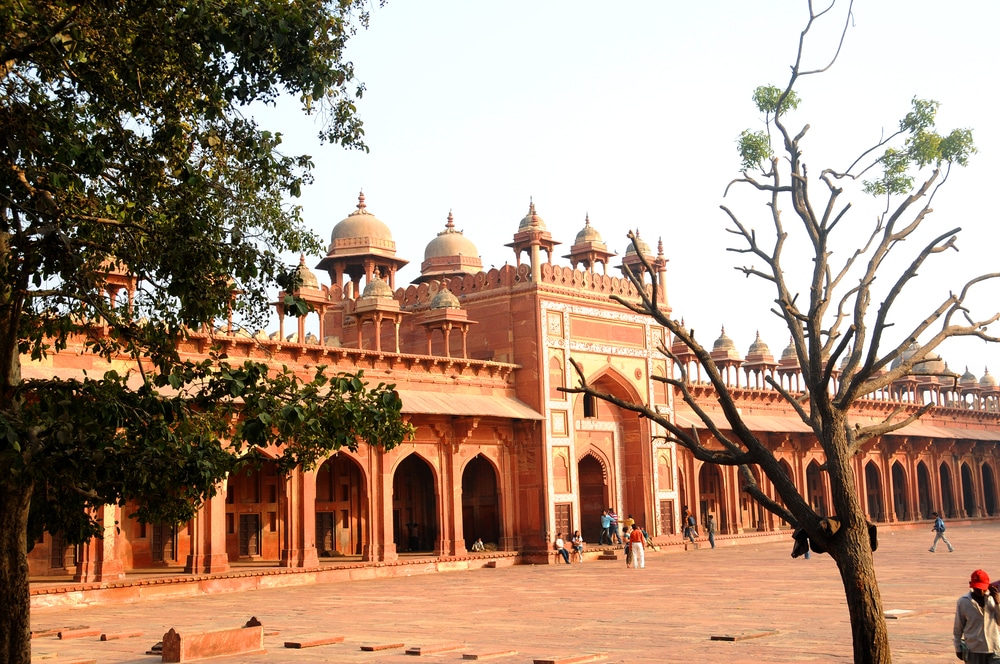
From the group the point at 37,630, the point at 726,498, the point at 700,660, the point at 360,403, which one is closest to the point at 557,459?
the point at 726,498

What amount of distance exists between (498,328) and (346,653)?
17.4m

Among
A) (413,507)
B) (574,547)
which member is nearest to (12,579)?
(574,547)

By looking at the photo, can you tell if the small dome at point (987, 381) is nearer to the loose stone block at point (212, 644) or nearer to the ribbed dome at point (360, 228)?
the ribbed dome at point (360, 228)

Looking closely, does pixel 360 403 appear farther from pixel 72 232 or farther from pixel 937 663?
pixel 937 663

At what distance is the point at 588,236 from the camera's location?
3006 centimetres

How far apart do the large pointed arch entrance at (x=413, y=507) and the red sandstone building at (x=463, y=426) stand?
40mm

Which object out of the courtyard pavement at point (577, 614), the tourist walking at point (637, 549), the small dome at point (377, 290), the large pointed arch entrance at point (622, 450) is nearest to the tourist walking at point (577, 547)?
the courtyard pavement at point (577, 614)

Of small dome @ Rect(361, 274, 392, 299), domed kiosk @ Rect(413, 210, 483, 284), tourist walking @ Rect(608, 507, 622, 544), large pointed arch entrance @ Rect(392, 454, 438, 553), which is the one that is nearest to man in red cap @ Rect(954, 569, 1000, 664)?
small dome @ Rect(361, 274, 392, 299)

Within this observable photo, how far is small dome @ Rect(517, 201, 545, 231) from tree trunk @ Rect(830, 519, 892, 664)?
69.6ft

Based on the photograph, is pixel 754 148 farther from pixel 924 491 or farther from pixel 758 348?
pixel 924 491

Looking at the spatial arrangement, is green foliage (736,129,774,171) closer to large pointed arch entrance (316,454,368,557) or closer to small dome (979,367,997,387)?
large pointed arch entrance (316,454,368,557)

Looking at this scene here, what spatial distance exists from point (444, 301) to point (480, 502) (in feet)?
18.7

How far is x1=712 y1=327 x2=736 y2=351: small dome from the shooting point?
40.4 m

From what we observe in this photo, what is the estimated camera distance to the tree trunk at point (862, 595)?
6629 millimetres
